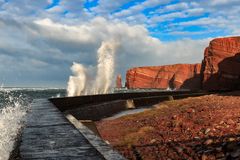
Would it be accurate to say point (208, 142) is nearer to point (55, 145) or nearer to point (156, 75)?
point (55, 145)

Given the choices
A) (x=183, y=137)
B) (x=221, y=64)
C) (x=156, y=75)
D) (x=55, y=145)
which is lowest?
(x=183, y=137)

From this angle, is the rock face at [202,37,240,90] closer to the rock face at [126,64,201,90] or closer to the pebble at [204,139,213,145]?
the pebble at [204,139,213,145]

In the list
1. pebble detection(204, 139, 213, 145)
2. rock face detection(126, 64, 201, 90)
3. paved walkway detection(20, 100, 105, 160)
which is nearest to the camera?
paved walkway detection(20, 100, 105, 160)

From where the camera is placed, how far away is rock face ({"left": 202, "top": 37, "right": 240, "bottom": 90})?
212 feet

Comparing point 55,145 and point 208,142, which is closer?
point 55,145

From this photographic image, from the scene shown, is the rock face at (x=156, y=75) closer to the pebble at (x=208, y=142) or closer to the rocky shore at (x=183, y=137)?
the rocky shore at (x=183, y=137)

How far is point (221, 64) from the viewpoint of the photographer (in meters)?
67.9

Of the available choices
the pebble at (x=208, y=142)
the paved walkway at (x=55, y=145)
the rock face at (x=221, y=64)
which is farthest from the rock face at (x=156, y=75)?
the paved walkway at (x=55, y=145)

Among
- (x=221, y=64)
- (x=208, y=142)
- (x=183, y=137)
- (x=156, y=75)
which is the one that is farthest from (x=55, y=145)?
(x=156, y=75)

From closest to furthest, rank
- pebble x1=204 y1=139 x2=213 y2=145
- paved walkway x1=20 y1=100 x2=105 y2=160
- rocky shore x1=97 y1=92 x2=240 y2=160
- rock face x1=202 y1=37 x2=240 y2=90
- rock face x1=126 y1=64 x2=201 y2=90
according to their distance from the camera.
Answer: paved walkway x1=20 y1=100 x2=105 y2=160, rocky shore x1=97 y1=92 x2=240 y2=160, pebble x1=204 y1=139 x2=213 y2=145, rock face x1=202 y1=37 x2=240 y2=90, rock face x1=126 y1=64 x2=201 y2=90

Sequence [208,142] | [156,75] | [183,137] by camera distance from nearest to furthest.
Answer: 1. [208,142]
2. [183,137]
3. [156,75]

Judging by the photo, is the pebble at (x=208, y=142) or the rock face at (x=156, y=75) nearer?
the pebble at (x=208, y=142)

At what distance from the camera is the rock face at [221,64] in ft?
212

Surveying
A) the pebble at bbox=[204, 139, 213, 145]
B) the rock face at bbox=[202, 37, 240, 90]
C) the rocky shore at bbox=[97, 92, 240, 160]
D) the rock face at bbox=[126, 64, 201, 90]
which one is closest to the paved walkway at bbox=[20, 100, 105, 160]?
the rocky shore at bbox=[97, 92, 240, 160]
